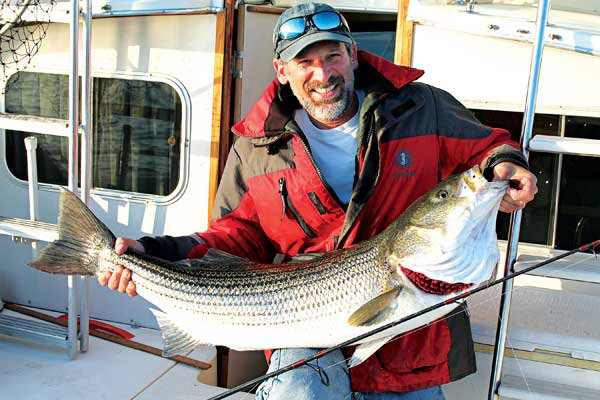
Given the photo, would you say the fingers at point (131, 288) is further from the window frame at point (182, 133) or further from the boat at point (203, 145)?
the window frame at point (182, 133)

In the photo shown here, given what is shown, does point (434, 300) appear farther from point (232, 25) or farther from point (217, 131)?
point (232, 25)

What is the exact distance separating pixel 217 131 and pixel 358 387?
217 cm

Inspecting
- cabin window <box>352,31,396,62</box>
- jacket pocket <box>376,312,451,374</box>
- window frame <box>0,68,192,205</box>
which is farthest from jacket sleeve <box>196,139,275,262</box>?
cabin window <box>352,31,396,62</box>

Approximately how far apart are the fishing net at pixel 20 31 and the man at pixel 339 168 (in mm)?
2126

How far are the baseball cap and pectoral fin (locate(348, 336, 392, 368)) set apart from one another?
1.53 m

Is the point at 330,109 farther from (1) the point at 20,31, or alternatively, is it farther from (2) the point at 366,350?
(1) the point at 20,31

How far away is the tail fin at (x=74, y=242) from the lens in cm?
347

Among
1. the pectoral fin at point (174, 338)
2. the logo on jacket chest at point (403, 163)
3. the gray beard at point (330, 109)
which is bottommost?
the pectoral fin at point (174, 338)

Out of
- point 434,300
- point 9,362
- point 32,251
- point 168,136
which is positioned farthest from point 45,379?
point 434,300

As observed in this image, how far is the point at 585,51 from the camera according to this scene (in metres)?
3.74

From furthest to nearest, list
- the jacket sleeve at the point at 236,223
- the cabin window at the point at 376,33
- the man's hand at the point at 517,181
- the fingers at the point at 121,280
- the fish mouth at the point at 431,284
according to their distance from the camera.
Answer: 1. the cabin window at the point at 376,33
2. the jacket sleeve at the point at 236,223
3. the fingers at the point at 121,280
4. the fish mouth at the point at 431,284
5. the man's hand at the point at 517,181

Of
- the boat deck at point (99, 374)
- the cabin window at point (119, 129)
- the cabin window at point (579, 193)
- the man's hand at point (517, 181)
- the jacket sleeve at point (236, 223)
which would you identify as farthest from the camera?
the cabin window at point (119, 129)

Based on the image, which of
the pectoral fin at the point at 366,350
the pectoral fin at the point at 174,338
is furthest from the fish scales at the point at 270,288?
the pectoral fin at the point at 366,350

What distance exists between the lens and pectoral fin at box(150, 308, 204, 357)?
11.0 ft
